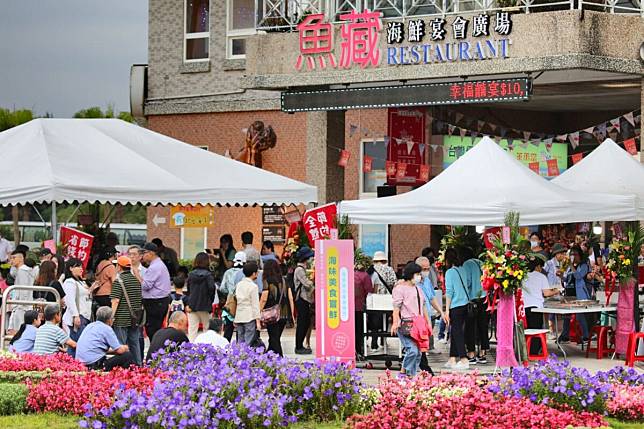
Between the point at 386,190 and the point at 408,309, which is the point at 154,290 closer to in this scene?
the point at 408,309

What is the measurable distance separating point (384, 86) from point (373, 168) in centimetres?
472

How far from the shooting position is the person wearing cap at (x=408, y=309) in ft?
51.9

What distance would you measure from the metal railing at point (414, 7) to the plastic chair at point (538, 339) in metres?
6.17

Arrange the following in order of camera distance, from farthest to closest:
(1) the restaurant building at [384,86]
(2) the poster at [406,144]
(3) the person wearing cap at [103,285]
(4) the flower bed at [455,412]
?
(2) the poster at [406,144], (1) the restaurant building at [384,86], (3) the person wearing cap at [103,285], (4) the flower bed at [455,412]

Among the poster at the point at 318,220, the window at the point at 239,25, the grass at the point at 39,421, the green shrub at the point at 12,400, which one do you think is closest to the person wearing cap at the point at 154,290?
the poster at the point at 318,220

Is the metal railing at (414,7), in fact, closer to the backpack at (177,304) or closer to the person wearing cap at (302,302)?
the person wearing cap at (302,302)

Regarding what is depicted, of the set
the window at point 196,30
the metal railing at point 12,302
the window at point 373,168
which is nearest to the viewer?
the metal railing at point 12,302

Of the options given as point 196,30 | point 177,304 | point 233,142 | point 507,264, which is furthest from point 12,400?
point 196,30

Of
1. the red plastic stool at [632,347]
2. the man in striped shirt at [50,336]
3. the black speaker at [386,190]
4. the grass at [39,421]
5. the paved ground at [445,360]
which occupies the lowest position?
the grass at [39,421]

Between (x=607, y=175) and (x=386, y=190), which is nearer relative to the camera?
(x=607, y=175)

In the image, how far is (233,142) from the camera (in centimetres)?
2997

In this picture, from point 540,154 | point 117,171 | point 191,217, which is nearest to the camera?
point 117,171

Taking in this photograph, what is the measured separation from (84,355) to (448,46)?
1038 centimetres

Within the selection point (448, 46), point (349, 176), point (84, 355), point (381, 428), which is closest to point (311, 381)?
point (381, 428)
